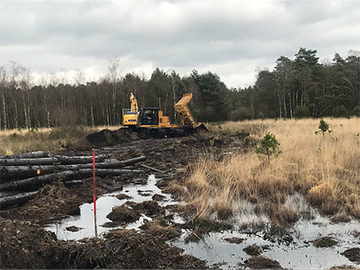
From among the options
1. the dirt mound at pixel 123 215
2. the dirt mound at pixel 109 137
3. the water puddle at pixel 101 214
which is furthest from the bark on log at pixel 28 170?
the dirt mound at pixel 109 137

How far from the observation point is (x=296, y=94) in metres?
46.9

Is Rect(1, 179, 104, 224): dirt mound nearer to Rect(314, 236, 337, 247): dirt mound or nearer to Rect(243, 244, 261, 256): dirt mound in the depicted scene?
Rect(243, 244, 261, 256): dirt mound

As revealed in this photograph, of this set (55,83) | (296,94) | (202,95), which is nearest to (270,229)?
(296,94)

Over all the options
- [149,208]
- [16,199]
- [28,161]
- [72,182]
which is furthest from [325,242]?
[28,161]

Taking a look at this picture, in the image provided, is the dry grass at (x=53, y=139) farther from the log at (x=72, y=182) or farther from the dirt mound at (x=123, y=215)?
the dirt mound at (x=123, y=215)

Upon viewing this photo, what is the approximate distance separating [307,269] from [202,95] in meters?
49.8

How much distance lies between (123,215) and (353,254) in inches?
153

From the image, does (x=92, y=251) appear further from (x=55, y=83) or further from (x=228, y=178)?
(x=55, y=83)

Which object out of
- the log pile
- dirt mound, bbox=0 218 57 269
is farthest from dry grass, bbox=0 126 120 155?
dirt mound, bbox=0 218 57 269

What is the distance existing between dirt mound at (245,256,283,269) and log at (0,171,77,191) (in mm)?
5302

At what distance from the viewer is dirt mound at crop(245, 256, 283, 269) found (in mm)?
4237

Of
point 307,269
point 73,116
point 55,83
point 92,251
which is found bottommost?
point 307,269

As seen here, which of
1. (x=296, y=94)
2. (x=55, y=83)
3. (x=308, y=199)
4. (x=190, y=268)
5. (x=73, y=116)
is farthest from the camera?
(x=55, y=83)

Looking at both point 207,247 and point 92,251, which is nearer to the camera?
point 92,251
